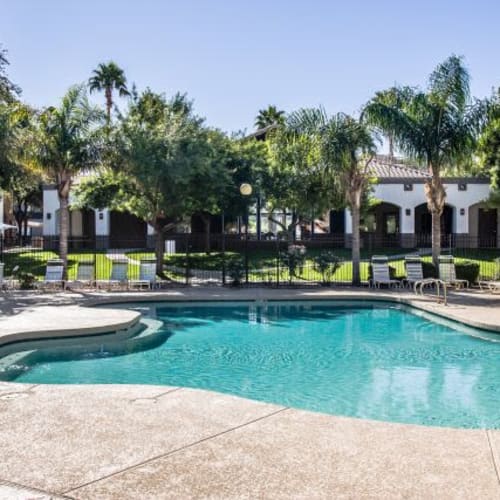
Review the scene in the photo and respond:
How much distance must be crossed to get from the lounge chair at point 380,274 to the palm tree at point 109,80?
32820 mm

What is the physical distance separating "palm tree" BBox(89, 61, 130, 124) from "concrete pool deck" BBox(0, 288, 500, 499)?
43.3 meters

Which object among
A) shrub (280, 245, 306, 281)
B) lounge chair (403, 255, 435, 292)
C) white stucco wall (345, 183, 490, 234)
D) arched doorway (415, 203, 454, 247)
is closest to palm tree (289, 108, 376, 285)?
lounge chair (403, 255, 435, 292)

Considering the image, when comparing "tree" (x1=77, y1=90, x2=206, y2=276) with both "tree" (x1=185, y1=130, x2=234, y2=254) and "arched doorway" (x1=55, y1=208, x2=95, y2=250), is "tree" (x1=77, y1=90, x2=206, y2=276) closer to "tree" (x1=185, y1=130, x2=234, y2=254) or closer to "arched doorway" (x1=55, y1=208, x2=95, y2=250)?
"tree" (x1=185, y1=130, x2=234, y2=254)

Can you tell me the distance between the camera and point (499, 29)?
14734 mm

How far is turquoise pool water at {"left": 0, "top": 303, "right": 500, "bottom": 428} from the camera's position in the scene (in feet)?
26.2

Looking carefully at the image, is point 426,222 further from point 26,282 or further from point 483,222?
point 26,282

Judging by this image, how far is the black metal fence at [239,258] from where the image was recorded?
21.0 m

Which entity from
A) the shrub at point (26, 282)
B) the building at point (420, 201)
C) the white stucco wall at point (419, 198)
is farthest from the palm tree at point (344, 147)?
the white stucco wall at point (419, 198)

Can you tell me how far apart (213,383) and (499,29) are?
11.6 meters

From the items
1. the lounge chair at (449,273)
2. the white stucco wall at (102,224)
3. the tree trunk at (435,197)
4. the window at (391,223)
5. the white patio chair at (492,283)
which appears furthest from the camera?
the window at (391,223)

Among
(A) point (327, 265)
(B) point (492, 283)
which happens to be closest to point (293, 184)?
(A) point (327, 265)

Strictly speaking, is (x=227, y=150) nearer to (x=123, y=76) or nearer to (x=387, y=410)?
(x=387, y=410)

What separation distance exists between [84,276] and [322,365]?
38.6 ft

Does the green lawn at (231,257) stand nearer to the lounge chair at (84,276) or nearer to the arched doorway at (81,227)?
the lounge chair at (84,276)
